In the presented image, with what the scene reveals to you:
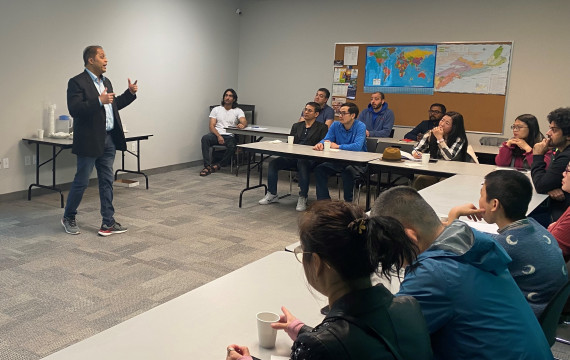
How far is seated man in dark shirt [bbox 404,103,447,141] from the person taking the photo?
6.74 meters

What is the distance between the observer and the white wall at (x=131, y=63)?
544 centimetres

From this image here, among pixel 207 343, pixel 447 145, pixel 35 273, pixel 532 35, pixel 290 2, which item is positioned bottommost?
pixel 35 273

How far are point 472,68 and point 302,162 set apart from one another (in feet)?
9.55

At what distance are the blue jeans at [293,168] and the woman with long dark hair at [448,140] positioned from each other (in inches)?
49.0

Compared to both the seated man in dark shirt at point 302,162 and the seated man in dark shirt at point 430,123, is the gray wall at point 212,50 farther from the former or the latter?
the seated man in dark shirt at point 302,162

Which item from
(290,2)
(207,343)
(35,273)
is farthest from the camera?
(290,2)

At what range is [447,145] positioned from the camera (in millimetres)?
5148

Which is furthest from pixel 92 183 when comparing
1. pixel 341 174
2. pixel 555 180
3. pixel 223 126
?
Answer: pixel 555 180

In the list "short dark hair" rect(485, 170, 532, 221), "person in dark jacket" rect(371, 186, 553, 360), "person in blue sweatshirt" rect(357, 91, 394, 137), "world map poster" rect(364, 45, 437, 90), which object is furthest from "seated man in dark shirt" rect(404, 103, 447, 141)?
"person in dark jacket" rect(371, 186, 553, 360)

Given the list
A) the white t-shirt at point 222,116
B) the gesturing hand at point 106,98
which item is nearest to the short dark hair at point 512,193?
the gesturing hand at point 106,98

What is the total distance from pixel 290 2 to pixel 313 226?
7681mm

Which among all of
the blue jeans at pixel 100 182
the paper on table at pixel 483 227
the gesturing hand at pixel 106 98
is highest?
the gesturing hand at pixel 106 98

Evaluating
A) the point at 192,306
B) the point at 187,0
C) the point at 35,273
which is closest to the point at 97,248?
the point at 35,273

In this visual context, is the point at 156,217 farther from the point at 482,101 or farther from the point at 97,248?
the point at 482,101
